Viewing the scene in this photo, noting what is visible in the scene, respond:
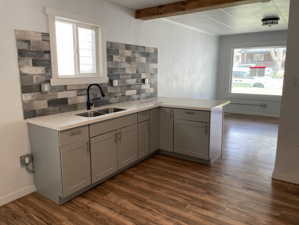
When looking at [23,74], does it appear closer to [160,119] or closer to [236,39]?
[160,119]

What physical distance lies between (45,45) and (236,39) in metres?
6.23

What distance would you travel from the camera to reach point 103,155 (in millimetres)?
2713

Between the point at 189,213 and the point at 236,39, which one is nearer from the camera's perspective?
the point at 189,213

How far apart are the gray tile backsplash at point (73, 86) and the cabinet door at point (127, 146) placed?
70 cm

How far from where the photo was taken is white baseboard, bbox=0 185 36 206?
238 cm

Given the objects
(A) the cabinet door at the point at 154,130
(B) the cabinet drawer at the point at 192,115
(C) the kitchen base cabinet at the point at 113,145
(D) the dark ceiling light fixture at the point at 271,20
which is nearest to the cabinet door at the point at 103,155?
(C) the kitchen base cabinet at the point at 113,145

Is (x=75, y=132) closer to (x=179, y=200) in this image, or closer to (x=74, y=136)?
(x=74, y=136)

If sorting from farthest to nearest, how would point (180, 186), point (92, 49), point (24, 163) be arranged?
point (92, 49) < point (180, 186) < point (24, 163)

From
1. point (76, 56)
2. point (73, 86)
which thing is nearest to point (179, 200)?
point (73, 86)

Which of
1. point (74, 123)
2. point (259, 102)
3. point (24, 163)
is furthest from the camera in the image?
point (259, 102)

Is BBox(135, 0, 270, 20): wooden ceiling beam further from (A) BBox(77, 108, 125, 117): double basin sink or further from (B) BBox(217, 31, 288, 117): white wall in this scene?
(B) BBox(217, 31, 288, 117): white wall

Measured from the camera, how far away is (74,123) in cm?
231

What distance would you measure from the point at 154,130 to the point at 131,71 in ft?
3.78

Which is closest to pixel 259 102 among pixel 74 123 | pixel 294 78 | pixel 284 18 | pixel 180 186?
pixel 284 18
